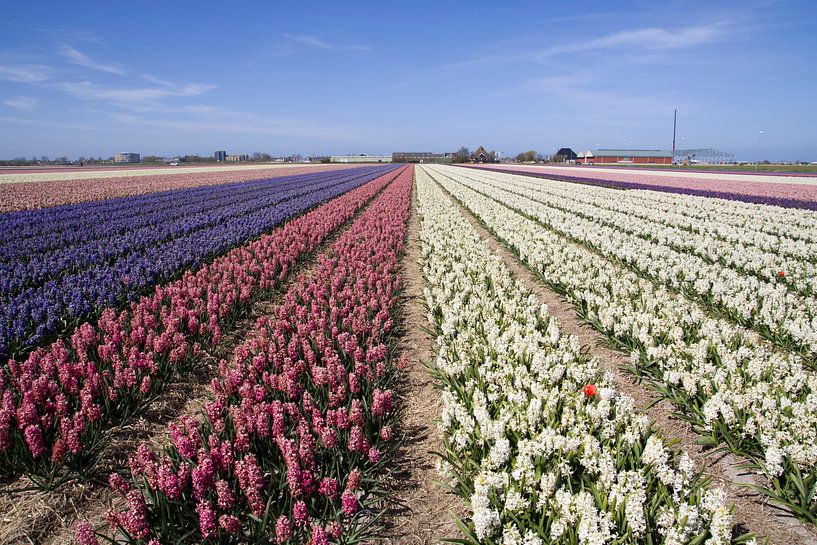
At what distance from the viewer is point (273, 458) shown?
4.06 metres

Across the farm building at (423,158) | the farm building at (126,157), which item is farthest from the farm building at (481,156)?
the farm building at (126,157)

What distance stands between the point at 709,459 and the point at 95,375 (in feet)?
20.7

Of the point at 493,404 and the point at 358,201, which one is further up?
the point at 358,201

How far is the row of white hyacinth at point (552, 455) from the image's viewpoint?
3100mm

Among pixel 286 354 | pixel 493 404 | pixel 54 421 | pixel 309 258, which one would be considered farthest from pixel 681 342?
pixel 309 258

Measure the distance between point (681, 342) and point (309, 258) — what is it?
31.4 ft

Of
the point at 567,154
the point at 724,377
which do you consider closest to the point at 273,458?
the point at 724,377

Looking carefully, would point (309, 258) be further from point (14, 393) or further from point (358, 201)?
point (358, 201)

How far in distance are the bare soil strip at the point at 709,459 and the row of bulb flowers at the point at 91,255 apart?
26.4ft

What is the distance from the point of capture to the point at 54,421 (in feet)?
14.3

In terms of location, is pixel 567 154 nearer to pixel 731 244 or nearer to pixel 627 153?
pixel 627 153

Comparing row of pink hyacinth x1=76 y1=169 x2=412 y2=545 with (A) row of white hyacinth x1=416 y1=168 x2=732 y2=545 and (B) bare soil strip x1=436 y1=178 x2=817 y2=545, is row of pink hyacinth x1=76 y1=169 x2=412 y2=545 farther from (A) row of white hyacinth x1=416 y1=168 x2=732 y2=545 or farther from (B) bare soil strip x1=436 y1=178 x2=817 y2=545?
(B) bare soil strip x1=436 y1=178 x2=817 y2=545

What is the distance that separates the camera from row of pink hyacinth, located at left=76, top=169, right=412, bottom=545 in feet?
10.7

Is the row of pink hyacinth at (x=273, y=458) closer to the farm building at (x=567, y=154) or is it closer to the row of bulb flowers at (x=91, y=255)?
the row of bulb flowers at (x=91, y=255)
